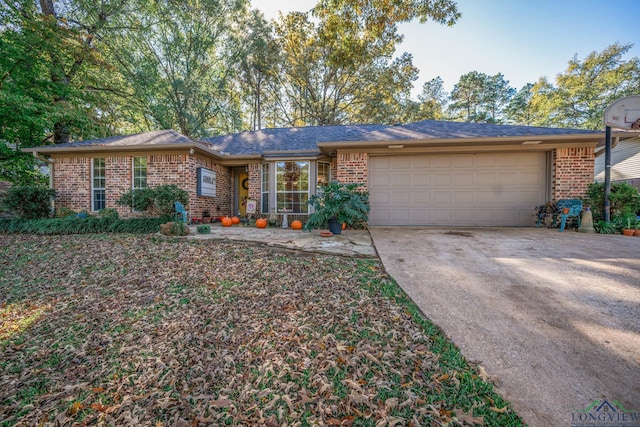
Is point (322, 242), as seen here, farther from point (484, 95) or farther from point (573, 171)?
point (484, 95)

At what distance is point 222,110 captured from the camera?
1638 centimetres

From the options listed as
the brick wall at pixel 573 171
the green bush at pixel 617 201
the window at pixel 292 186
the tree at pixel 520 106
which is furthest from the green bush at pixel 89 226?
the tree at pixel 520 106

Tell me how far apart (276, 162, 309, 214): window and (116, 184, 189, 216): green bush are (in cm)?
275

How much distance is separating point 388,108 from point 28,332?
18.4m

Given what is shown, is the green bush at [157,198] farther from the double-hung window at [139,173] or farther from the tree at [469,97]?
the tree at [469,97]

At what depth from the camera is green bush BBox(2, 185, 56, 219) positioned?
23.5 feet

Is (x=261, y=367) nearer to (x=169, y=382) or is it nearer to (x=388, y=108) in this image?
(x=169, y=382)

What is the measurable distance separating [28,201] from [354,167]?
952 centimetres

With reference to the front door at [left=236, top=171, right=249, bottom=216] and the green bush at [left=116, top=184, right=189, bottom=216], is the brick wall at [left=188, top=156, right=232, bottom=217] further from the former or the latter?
the green bush at [left=116, top=184, right=189, bottom=216]

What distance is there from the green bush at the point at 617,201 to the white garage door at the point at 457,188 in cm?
96

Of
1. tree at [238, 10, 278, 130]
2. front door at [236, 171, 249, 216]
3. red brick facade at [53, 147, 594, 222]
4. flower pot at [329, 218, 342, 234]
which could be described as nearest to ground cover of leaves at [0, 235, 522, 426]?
flower pot at [329, 218, 342, 234]

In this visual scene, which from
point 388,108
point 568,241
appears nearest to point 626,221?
point 568,241

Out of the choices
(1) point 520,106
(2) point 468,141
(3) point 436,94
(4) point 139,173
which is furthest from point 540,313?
(1) point 520,106

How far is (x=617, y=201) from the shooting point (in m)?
6.00
